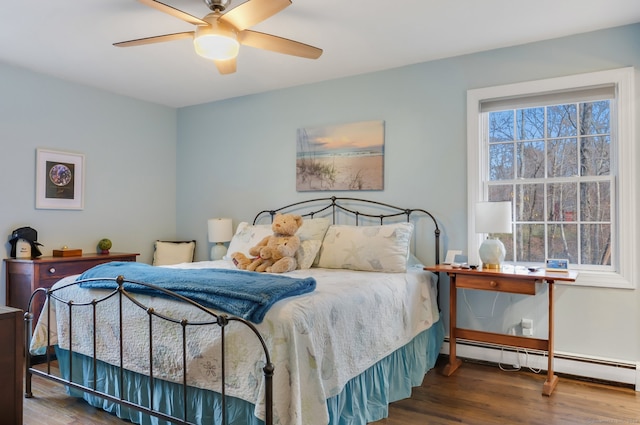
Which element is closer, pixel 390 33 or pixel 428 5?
pixel 428 5

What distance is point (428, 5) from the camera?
265 centimetres

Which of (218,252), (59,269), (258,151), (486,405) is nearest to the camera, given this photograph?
(486,405)

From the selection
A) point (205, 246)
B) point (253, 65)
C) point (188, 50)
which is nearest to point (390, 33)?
point (253, 65)

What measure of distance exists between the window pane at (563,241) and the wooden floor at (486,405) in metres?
0.89

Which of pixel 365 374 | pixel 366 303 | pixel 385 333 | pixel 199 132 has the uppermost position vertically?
pixel 199 132

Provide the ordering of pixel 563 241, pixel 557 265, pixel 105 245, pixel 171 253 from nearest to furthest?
pixel 557 265 < pixel 563 241 < pixel 105 245 < pixel 171 253

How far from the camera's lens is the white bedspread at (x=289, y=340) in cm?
180

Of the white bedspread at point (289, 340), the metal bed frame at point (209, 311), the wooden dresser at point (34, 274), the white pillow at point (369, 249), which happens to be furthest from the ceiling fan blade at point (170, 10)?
the wooden dresser at point (34, 274)

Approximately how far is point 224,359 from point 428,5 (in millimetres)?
2327

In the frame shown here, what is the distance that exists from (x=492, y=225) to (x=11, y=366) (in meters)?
2.79

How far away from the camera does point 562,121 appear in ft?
10.8

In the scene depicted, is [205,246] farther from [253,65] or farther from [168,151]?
[253,65]

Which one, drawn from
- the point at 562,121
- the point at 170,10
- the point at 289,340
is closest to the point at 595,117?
the point at 562,121

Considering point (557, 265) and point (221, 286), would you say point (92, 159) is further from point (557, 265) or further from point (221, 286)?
point (557, 265)
